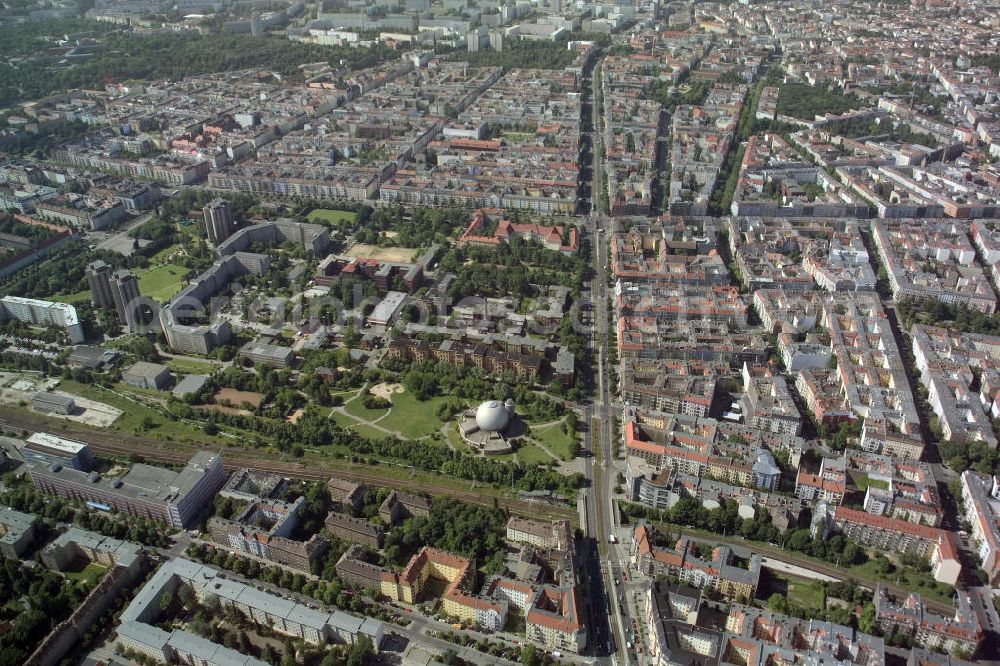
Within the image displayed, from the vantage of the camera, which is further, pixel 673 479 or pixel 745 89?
pixel 745 89

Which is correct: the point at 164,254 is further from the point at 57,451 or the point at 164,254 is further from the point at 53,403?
the point at 57,451

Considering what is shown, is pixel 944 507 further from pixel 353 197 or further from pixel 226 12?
pixel 226 12

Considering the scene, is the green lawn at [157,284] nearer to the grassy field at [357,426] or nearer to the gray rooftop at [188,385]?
the gray rooftop at [188,385]

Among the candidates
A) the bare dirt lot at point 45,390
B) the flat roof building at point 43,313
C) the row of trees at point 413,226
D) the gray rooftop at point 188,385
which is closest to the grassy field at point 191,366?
the gray rooftop at point 188,385

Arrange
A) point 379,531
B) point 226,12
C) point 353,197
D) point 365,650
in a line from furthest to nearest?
1. point 226,12
2. point 353,197
3. point 379,531
4. point 365,650

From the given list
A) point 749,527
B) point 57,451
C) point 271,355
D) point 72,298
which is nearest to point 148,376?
point 271,355

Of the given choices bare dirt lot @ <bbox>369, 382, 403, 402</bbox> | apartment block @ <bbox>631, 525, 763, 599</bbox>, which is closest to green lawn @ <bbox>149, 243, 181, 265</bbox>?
bare dirt lot @ <bbox>369, 382, 403, 402</bbox>

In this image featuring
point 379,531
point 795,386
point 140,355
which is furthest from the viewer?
point 140,355

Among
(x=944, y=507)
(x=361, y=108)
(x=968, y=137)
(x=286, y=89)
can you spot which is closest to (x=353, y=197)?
(x=361, y=108)
